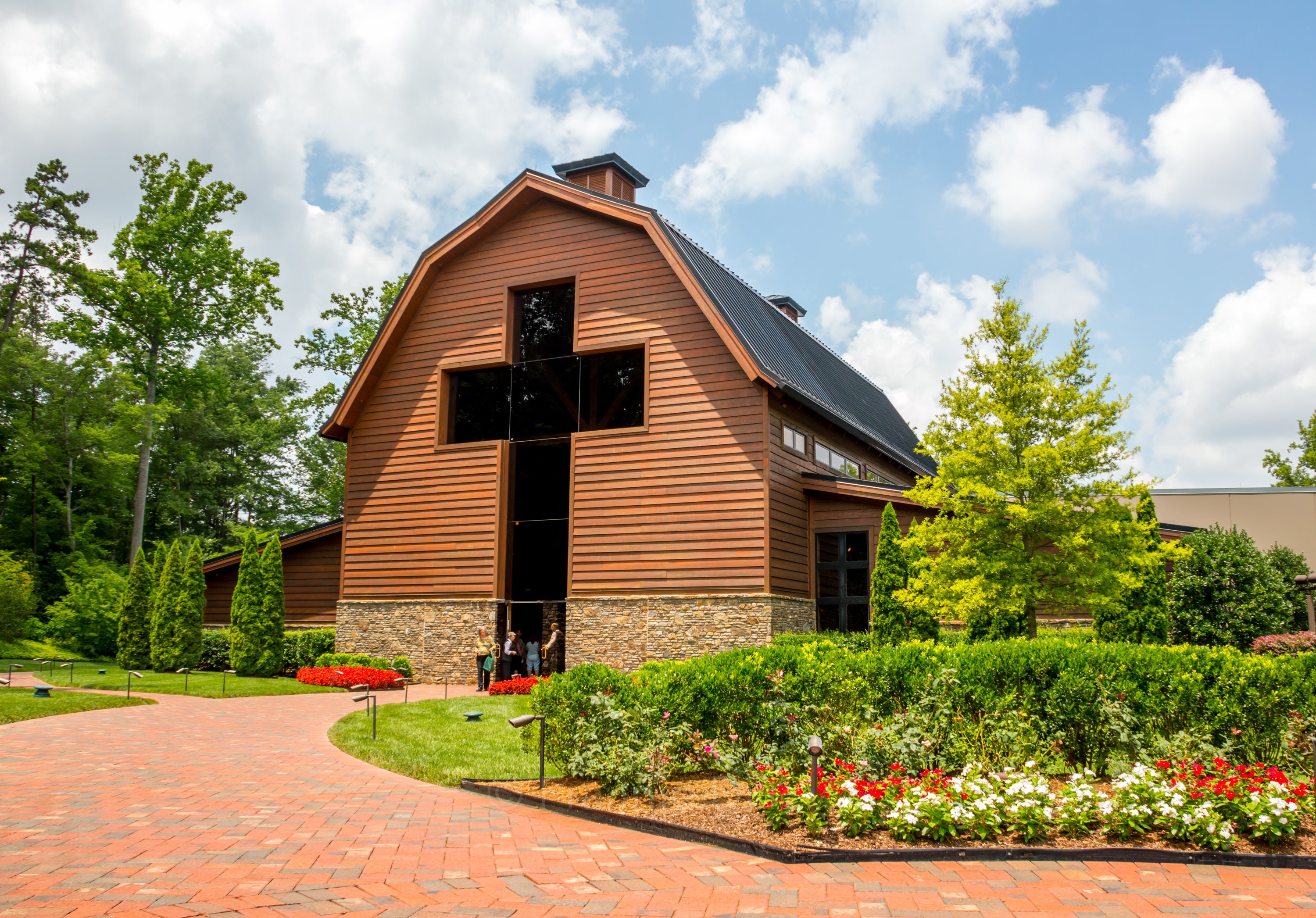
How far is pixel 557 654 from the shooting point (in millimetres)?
22891

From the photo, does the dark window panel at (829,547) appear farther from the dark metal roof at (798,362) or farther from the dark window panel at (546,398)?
the dark window panel at (546,398)

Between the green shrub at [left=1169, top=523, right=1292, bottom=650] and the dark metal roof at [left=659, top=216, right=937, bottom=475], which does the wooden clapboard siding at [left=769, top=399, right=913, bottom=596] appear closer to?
the dark metal roof at [left=659, top=216, right=937, bottom=475]

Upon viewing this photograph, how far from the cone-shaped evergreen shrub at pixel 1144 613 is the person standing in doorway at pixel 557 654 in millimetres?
10753

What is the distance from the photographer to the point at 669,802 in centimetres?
834

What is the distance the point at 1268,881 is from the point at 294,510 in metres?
48.7

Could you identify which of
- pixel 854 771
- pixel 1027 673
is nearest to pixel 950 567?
pixel 1027 673

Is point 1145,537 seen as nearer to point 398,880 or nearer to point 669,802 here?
point 669,802

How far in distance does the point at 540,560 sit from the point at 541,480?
1.85m

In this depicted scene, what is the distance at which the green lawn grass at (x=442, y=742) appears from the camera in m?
10.2

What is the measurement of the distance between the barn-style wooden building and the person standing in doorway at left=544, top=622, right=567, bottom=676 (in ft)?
2.11

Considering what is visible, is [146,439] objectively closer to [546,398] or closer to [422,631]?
[422,631]

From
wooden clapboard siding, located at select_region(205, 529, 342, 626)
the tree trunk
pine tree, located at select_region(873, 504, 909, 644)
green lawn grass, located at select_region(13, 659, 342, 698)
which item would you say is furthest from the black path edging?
the tree trunk

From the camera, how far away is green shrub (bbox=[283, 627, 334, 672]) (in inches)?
916

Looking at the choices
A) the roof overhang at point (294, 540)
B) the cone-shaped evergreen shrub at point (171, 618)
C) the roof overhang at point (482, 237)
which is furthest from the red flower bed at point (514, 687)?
the cone-shaped evergreen shrub at point (171, 618)
